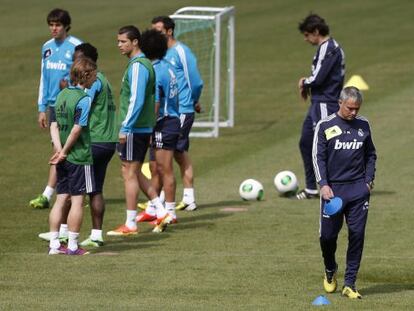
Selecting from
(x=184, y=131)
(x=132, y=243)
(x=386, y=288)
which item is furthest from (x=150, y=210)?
(x=386, y=288)

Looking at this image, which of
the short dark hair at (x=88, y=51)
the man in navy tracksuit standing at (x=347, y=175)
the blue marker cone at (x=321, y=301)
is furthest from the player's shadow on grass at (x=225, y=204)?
the blue marker cone at (x=321, y=301)

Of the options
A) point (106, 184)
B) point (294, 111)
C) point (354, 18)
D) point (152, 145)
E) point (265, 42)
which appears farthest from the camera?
point (354, 18)

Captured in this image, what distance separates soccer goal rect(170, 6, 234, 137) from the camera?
76.6 ft

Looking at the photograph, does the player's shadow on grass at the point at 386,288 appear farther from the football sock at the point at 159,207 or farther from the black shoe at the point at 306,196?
the black shoe at the point at 306,196

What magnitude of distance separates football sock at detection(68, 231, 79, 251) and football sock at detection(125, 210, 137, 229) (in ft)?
4.56

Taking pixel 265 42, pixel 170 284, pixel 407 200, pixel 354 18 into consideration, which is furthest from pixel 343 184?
pixel 354 18

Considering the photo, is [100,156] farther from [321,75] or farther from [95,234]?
[321,75]

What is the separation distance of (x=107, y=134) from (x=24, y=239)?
156cm

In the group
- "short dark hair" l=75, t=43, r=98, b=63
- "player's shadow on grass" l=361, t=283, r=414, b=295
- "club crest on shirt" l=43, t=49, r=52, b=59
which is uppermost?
"short dark hair" l=75, t=43, r=98, b=63

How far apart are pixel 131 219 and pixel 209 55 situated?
11.7 metres

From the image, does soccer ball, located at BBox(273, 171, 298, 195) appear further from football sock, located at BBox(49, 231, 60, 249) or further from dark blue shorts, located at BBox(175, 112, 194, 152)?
football sock, located at BBox(49, 231, 60, 249)

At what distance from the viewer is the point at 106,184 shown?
18719 millimetres

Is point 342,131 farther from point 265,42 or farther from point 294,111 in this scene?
point 265,42

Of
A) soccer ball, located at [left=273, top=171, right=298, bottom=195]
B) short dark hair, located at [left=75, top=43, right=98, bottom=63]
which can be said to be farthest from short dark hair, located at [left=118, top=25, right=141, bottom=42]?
soccer ball, located at [left=273, top=171, right=298, bottom=195]
